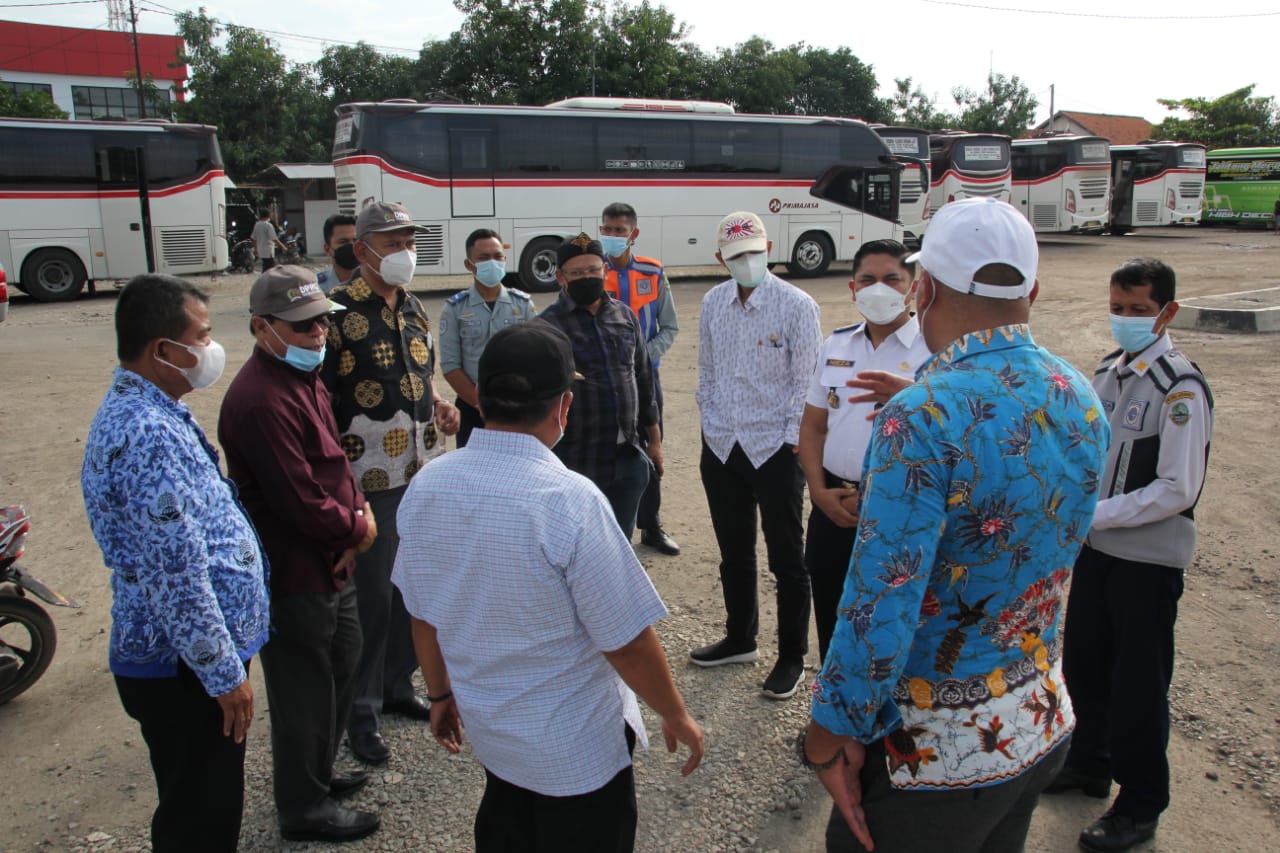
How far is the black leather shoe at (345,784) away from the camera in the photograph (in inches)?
121

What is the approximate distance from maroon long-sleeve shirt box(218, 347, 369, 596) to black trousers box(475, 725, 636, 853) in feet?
3.28

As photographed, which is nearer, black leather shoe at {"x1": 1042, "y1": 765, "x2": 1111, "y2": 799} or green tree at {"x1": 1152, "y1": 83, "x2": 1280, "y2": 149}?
black leather shoe at {"x1": 1042, "y1": 765, "x2": 1111, "y2": 799}

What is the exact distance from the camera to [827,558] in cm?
327

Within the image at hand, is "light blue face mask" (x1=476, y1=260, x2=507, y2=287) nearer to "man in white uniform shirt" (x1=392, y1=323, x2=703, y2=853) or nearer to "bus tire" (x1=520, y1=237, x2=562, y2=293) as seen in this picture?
"man in white uniform shirt" (x1=392, y1=323, x2=703, y2=853)

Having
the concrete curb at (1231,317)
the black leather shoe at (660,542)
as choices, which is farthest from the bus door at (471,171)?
the black leather shoe at (660,542)

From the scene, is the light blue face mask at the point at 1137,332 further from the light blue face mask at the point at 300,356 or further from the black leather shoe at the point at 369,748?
the black leather shoe at the point at 369,748

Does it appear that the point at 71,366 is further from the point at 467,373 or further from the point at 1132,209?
the point at 1132,209

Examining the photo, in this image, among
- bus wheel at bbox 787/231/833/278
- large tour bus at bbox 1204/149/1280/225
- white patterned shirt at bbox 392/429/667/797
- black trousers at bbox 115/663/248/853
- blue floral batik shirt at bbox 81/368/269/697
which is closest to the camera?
white patterned shirt at bbox 392/429/667/797

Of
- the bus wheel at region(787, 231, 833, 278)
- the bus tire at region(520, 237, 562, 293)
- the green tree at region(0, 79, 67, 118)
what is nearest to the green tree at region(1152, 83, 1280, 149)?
the bus wheel at region(787, 231, 833, 278)

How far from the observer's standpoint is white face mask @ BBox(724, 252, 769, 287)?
377 cm

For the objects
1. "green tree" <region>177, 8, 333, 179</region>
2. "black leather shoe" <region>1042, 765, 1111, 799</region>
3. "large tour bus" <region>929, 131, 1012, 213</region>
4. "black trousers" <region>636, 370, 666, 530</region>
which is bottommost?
"black leather shoe" <region>1042, 765, 1111, 799</region>

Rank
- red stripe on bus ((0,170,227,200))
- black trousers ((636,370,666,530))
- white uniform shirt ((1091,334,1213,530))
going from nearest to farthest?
white uniform shirt ((1091,334,1213,530))
black trousers ((636,370,666,530))
red stripe on bus ((0,170,227,200))

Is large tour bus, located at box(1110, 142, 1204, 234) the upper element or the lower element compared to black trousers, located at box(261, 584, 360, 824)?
upper

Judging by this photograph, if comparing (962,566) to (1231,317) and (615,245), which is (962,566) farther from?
(1231,317)
